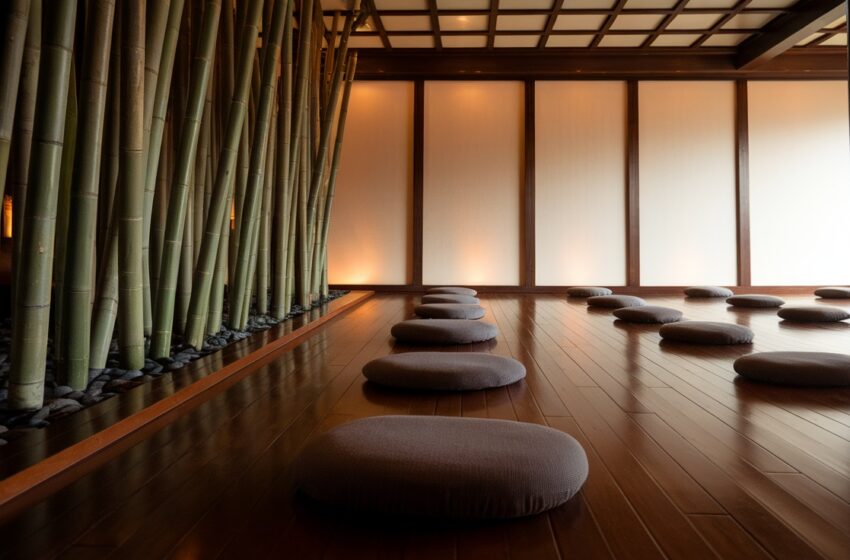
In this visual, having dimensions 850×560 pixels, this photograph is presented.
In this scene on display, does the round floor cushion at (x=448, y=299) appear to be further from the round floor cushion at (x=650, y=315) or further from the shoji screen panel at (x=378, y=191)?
the shoji screen panel at (x=378, y=191)

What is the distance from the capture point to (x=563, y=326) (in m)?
3.58

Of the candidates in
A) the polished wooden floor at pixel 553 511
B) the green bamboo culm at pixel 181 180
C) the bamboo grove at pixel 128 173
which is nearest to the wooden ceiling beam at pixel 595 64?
the bamboo grove at pixel 128 173

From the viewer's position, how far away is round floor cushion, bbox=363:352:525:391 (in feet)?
5.77

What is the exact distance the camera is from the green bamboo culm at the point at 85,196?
1.52 meters

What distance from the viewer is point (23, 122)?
1.70 m

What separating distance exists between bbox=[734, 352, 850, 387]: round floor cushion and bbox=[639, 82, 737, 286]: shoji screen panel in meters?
5.05

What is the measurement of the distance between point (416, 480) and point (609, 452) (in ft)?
1.76

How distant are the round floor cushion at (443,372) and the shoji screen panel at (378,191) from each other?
16.5 feet

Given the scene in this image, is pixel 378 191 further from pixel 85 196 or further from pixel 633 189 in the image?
pixel 85 196

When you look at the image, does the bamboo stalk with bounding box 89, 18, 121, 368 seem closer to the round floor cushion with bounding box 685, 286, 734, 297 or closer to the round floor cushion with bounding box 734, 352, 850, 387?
the round floor cushion with bounding box 734, 352, 850, 387

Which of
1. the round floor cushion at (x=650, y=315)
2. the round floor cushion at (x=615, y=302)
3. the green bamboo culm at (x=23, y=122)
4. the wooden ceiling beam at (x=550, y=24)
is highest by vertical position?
the wooden ceiling beam at (x=550, y=24)

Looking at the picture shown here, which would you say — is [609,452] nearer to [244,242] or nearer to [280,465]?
[280,465]

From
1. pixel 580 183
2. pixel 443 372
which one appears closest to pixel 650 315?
pixel 443 372

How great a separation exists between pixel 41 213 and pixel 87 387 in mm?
563
